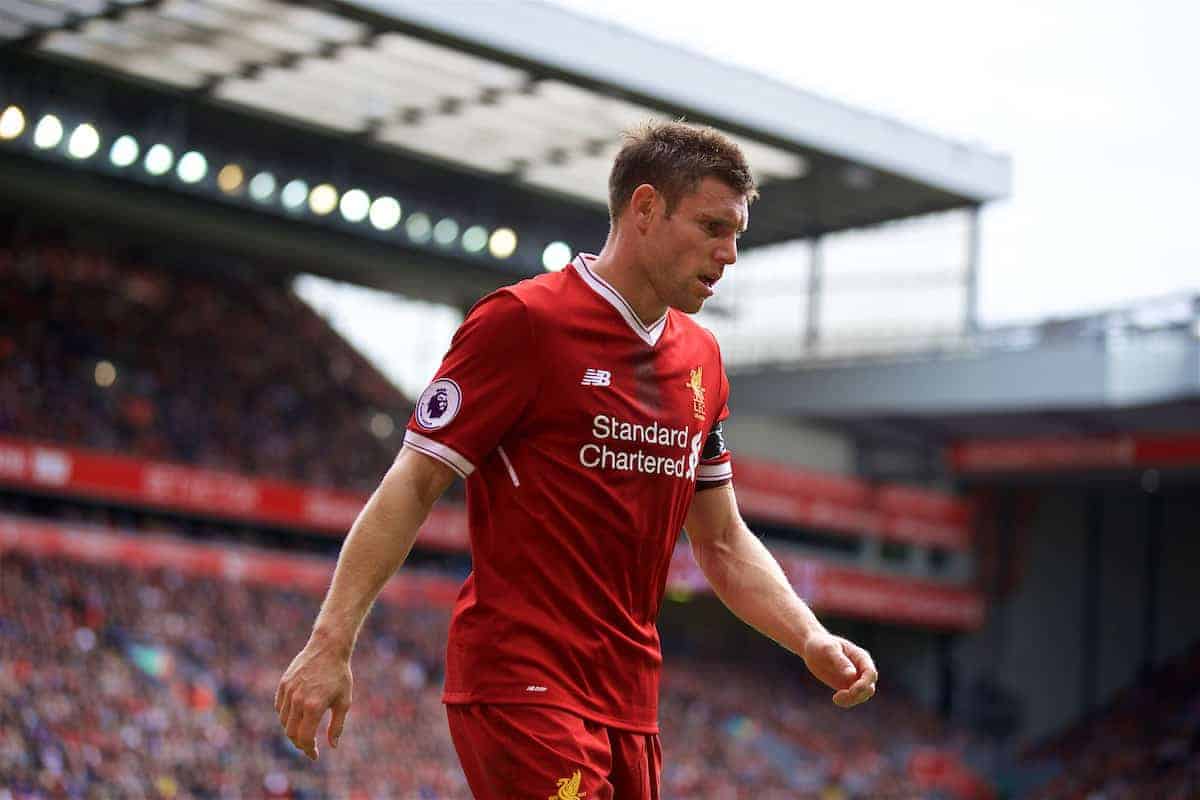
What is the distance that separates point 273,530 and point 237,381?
3.13m

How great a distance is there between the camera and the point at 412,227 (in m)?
28.1

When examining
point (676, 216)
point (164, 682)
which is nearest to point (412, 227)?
point (164, 682)

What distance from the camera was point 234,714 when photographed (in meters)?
21.5

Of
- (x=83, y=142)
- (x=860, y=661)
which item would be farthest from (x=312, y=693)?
(x=83, y=142)

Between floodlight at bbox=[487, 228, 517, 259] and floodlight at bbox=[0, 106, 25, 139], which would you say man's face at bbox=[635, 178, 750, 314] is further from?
floodlight at bbox=[487, 228, 517, 259]

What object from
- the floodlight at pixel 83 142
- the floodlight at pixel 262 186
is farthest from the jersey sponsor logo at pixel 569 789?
the floodlight at pixel 262 186

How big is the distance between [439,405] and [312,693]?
0.61m

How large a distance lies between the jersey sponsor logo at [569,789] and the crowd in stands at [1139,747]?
2592 cm

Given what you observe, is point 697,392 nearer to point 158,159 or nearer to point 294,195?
point 158,159

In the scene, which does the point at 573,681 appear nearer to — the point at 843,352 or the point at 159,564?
the point at 159,564

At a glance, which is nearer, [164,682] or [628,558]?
[628,558]

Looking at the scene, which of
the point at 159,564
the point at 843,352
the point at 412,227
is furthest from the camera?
the point at 843,352

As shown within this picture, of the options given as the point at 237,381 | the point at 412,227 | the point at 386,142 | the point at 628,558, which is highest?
the point at 628,558

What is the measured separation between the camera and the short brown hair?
127 inches
